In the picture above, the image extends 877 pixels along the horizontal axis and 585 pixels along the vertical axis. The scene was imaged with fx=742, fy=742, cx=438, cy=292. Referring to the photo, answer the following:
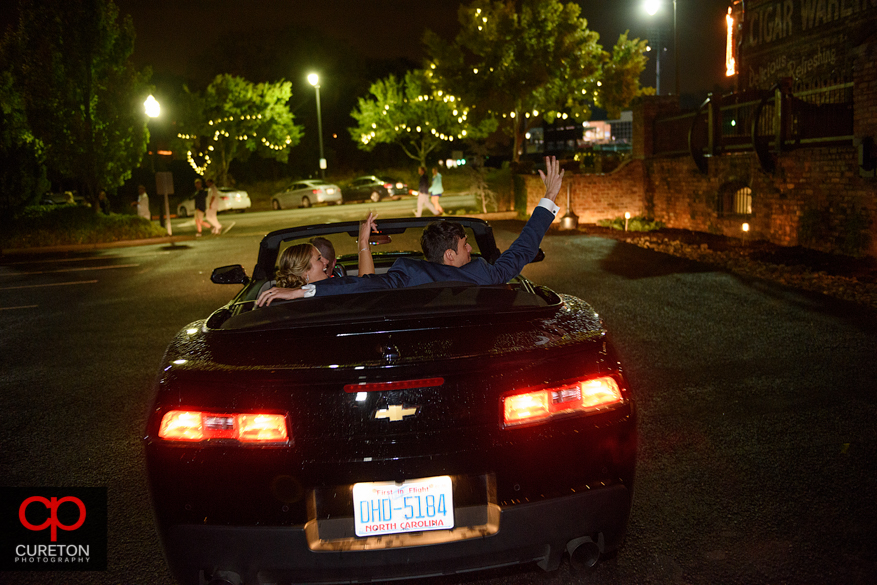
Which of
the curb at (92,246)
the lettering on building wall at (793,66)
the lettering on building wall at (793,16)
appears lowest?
the curb at (92,246)

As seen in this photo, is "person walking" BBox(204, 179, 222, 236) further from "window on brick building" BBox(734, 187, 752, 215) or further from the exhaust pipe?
the exhaust pipe

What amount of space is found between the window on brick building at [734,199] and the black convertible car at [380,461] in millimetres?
13744

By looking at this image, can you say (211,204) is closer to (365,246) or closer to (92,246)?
(92,246)

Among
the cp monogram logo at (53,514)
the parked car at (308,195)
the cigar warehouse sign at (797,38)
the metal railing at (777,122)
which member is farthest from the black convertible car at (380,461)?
the parked car at (308,195)

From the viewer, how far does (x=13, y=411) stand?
5766mm

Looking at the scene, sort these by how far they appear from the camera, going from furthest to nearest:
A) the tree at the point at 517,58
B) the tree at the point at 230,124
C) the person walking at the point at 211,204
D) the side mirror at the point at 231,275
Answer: the tree at the point at 230,124 < the tree at the point at 517,58 < the person walking at the point at 211,204 < the side mirror at the point at 231,275

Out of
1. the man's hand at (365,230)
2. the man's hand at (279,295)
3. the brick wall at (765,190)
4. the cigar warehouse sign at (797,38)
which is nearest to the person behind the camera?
the man's hand at (279,295)

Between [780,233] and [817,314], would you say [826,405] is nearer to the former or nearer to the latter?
[817,314]

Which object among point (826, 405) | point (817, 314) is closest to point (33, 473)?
point (826, 405)

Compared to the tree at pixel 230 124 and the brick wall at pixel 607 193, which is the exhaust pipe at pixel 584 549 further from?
the tree at pixel 230 124

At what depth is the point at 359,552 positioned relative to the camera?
2467 millimetres

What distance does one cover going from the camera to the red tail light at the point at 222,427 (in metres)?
2.48

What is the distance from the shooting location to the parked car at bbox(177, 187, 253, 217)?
37812 millimetres

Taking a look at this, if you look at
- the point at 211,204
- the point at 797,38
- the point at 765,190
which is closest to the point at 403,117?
the point at 211,204
